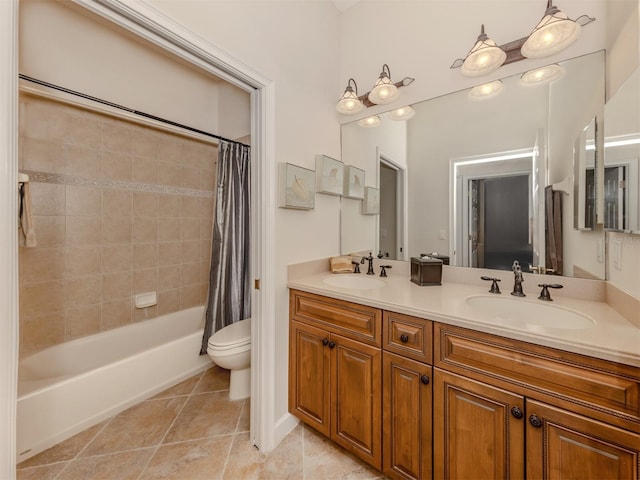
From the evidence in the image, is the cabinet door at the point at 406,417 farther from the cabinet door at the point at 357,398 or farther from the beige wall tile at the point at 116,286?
the beige wall tile at the point at 116,286

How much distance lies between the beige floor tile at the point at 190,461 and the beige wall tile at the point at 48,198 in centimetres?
174

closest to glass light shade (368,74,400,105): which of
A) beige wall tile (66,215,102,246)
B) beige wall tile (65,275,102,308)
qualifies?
beige wall tile (66,215,102,246)

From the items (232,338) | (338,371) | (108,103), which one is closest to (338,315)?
(338,371)

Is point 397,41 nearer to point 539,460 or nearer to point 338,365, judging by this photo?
point 338,365

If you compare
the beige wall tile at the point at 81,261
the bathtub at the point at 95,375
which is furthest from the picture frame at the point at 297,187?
the beige wall tile at the point at 81,261

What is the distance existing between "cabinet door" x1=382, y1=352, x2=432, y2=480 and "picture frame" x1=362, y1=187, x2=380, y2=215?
108 cm

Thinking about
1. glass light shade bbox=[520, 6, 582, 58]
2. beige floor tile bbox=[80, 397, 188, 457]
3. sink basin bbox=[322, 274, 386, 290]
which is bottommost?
beige floor tile bbox=[80, 397, 188, 457]

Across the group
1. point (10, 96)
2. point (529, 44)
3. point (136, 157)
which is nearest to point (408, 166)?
point (529, 44)

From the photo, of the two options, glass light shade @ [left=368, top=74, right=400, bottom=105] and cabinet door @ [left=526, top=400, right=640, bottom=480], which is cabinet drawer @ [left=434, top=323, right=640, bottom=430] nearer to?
cabinet door @ [left=526, top=400, right=640, bottom=480]

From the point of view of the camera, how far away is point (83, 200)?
197cm

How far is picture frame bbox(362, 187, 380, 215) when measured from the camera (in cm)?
197

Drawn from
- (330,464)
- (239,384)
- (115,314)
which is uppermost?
(115,314)

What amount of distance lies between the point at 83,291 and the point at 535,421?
2.76 metres

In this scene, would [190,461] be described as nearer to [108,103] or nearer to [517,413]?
[517,413]
